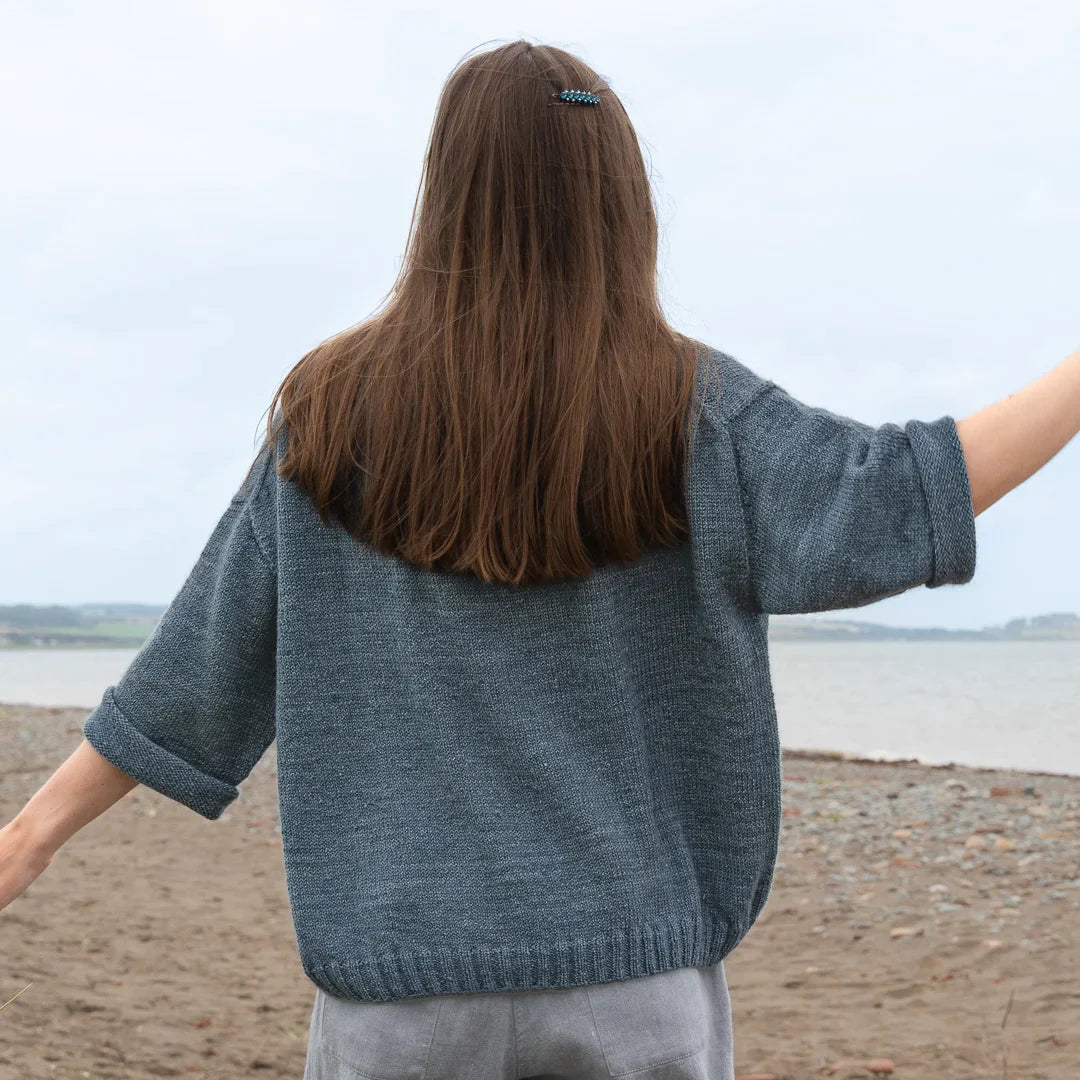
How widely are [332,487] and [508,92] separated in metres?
0.48

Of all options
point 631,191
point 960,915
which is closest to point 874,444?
point 631,191

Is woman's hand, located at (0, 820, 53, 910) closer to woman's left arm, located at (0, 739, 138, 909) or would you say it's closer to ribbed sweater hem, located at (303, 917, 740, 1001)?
woman's left arm, located at (0, 739, 138, 909)

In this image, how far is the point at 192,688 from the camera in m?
1.48

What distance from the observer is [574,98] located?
1.31m

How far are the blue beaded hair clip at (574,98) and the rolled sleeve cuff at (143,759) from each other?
87 cm

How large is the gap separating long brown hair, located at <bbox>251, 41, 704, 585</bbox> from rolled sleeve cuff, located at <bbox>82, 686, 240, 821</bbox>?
395 mm

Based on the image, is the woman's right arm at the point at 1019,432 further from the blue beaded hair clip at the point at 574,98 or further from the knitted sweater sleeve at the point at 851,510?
the blue beaded hair clip at the point at 574,98

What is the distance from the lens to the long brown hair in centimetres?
123

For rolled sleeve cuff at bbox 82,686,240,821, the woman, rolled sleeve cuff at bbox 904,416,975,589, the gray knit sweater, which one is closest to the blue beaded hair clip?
the woman

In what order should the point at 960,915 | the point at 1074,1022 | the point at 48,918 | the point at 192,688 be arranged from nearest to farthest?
1. the point at 192,688
2. the point at 1074,1022
3. the point at 960,915
4. the point at 48,918

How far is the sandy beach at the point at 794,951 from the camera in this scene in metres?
3.98

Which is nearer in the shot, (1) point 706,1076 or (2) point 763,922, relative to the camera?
(1) point 706,1076

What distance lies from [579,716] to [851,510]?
0.36 m

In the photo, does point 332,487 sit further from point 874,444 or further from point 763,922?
point 763,922
